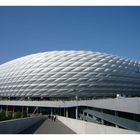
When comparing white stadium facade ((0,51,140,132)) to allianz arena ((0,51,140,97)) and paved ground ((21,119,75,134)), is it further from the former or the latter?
paved ground ((21,119,75,134))

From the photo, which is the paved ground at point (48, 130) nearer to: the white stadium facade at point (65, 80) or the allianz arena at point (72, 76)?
the white stadium facade at point (65, 80)

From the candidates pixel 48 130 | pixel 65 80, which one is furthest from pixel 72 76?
pixel 48 130

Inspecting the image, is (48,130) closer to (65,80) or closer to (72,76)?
(65,80)

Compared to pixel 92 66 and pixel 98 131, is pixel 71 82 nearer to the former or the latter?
pixel 92 66

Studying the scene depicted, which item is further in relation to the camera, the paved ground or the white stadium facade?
the white stadium facade

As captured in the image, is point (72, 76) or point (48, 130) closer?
point (48, 130)

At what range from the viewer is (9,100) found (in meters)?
82.6

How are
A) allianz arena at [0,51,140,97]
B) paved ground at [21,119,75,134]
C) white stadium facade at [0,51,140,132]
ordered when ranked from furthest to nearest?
allianz arena at [0,51,140,97] → white stadium facade at [0,51,140,132] → paved ground at [21,119,75,134]

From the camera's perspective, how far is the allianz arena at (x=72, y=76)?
75.1 meters

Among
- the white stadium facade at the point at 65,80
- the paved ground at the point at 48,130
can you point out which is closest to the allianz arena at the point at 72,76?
the white stadium facade at the point at 65,80

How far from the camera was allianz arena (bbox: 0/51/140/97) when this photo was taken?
Result: 7512cm

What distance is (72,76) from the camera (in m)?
75.1

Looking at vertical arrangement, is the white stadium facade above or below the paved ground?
above

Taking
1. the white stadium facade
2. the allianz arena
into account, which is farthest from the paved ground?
the allianz arena
